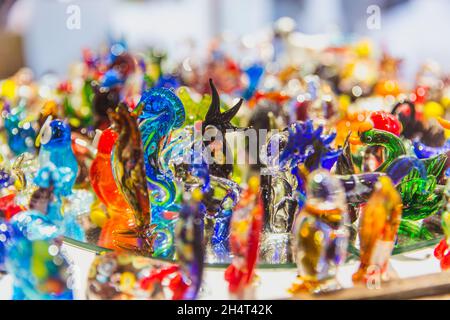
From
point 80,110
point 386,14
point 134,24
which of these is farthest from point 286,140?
point 134,24

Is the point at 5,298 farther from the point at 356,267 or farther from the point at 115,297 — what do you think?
the point at 356,267

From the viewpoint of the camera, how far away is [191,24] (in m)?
4.49

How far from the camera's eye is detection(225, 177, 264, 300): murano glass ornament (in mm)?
730

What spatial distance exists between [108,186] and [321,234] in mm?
455

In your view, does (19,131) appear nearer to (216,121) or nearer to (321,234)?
(216,121)

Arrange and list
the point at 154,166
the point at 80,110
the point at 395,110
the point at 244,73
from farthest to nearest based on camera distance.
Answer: the point at 244,73
the point at 80,110
the point at 395,110
the point at 154,166

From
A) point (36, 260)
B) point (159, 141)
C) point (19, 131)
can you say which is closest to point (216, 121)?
point (159, 141)

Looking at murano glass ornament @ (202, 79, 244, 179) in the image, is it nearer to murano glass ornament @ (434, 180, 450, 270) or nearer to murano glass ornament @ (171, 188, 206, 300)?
murano glass ornament @ (171, 188, 206, 300)

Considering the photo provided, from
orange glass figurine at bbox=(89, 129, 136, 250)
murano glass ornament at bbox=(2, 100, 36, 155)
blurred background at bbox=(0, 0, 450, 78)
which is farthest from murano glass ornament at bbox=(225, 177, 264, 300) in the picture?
blurred background at bbox=(0, 0, 450, 78)

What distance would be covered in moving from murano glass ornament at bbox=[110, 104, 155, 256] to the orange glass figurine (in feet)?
0.25

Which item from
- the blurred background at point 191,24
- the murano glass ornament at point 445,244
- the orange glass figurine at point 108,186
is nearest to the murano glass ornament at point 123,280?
the orange glass figurine at point 108,186

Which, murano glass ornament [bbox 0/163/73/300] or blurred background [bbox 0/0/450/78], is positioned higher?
blurred background [bbox 0/0/450/78]
